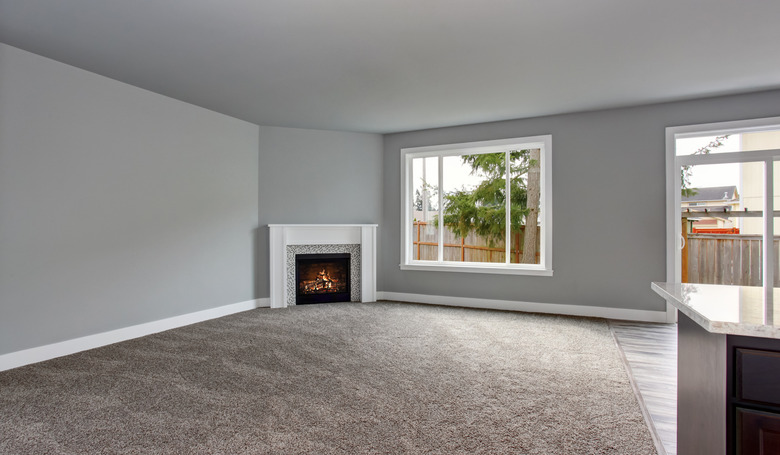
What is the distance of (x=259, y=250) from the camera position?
5.82 meters

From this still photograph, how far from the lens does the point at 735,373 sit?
1.13 m

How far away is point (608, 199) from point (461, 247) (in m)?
1.97

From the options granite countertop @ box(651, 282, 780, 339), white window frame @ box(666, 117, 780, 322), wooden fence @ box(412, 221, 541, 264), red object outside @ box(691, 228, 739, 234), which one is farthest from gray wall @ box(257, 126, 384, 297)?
granite countertop @ box(651, 282, 780, 339)

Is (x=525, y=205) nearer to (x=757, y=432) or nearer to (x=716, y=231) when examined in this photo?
(x=716, y=231)

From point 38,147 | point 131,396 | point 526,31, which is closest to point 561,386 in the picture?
point 526,31

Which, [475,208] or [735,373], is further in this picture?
[475,208]

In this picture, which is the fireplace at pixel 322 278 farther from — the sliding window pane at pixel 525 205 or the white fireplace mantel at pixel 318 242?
the sliding window pane at pixel 525 205

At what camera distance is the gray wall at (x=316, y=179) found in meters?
5.88

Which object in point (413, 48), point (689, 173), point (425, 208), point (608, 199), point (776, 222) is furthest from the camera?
point (425, 208)

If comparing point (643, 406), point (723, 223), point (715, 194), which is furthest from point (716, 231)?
point (643, 406)

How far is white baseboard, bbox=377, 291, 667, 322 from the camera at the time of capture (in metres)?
4.83

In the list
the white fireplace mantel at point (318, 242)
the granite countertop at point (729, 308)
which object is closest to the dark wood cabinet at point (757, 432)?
the granite countertop at point (729, 308)

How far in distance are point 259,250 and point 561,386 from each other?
4279 mm

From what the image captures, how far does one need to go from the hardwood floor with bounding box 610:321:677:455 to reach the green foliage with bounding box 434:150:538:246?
182cm
